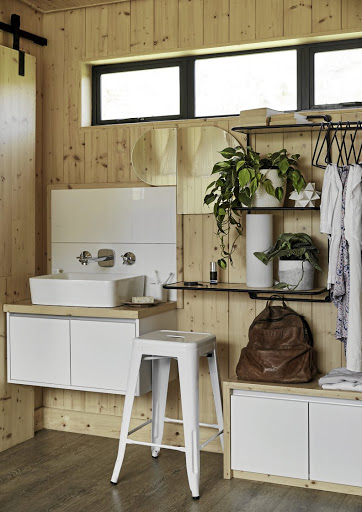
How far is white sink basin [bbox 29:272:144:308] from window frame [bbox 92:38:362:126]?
1.07 metres

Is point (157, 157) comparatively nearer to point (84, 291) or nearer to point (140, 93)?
point (140, 93)

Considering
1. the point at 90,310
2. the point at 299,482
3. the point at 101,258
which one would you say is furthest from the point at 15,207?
the point at 299,482

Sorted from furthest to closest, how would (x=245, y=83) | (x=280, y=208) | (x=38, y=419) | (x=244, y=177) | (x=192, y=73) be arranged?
(x=38, y=419)
(x=192, y=73)
(x=245, y=83)
(x=280, y=208)
(x=244, y=177)

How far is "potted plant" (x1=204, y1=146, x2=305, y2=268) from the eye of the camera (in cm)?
356

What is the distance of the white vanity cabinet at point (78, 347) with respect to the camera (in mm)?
3746

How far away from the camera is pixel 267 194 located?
3623 millimetres

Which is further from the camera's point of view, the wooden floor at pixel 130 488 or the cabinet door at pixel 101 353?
the cabinet door at pixel 101 353

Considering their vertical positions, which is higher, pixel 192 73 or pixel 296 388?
pixel 192 73

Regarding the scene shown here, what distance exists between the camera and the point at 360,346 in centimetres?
328

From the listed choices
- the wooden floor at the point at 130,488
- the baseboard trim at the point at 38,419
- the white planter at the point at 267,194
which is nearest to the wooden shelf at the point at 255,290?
the white planter at the point at 267,194

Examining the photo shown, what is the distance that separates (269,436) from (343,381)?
465 mm

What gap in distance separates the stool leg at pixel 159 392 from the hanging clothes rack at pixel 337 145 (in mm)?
1371

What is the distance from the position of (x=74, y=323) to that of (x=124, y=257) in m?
0.57

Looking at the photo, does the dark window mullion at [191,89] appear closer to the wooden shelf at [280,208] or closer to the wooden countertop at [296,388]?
the wooden shelf at [280,208]
